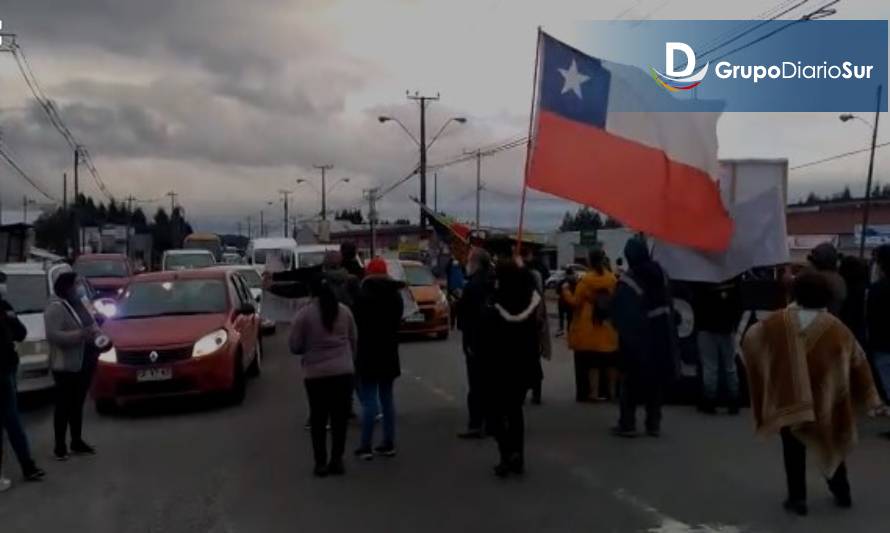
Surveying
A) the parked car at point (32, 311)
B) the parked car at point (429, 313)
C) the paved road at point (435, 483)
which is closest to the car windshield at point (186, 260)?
the parked car at point (429, 313)

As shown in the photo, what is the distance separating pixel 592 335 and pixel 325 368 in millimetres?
3961

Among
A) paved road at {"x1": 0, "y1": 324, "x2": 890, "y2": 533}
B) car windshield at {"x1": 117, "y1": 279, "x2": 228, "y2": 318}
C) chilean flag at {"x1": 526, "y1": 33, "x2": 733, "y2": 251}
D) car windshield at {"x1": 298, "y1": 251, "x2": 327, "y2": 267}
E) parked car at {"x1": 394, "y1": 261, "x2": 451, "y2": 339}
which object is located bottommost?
paved road at {"x1": 0, "y1": 324, "x2": 890, "y2": 533}

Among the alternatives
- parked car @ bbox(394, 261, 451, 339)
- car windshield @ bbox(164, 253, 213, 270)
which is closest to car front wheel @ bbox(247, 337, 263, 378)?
parked car @ bbox(394, 261, 451, 339)

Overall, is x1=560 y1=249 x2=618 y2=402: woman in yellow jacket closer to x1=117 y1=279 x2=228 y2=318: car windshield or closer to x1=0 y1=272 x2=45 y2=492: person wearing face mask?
x1=117 y1=279 x2=228 y2=318: car windshield

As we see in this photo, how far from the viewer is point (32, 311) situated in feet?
41.9

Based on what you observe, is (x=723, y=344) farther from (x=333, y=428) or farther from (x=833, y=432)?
(x=333, y=428)

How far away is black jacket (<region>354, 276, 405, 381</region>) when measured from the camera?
8.51 meters

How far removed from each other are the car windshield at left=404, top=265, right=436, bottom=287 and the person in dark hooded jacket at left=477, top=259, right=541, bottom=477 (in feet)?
40.9

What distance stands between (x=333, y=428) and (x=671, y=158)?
409 cm

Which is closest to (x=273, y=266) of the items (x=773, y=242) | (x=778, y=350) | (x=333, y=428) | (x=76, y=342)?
(x=76, y=342)

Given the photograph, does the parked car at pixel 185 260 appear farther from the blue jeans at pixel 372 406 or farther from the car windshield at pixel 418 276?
the blue jeans at pixel 372 406

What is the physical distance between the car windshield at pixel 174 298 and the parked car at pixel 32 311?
767 millimetres

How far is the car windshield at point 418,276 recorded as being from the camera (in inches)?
808

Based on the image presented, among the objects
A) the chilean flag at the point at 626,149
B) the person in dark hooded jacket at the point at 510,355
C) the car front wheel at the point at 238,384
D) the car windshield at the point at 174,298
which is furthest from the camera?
the car windshield at the point at 174,298
